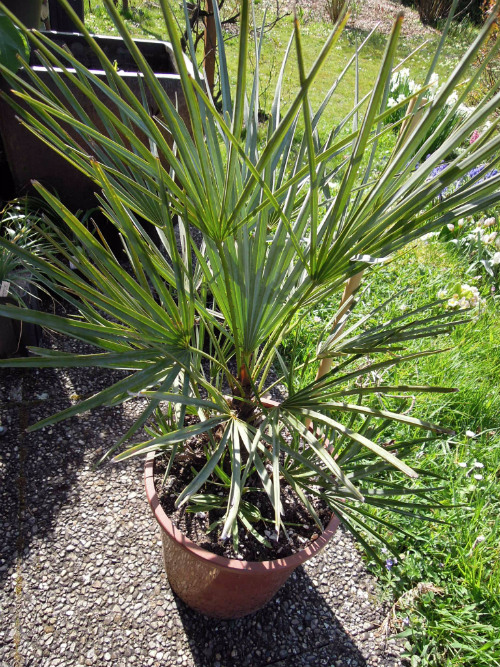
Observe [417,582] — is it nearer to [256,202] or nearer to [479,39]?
[256,202]

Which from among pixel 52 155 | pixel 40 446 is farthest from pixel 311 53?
pixel 40 446

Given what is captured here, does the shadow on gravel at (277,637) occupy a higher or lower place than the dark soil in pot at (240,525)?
lower

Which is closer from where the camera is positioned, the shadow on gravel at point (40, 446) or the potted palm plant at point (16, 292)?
the shadow on gravel at point (40, 446)

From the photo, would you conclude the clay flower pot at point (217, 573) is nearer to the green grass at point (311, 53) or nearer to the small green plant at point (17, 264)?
the small green plant at point (17, 264)

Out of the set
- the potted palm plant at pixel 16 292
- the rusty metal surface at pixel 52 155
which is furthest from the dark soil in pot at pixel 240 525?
the rusty metal surface at pixel 52 155

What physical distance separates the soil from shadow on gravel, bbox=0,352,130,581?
55 centimetres

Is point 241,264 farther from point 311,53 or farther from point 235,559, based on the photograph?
point 311,53

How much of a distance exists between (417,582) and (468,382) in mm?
903

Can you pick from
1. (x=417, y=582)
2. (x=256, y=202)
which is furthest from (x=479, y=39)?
(x=417, y=582)

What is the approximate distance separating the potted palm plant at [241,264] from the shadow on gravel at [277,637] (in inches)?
4.4

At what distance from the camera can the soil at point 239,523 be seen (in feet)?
4.53

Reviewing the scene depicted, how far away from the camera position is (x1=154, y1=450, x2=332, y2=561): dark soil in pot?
138 centimetres

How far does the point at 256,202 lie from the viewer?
1117 mm

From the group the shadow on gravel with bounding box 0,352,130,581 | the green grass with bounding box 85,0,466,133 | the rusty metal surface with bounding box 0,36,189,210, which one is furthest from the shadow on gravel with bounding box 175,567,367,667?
the green grass with bounding box 85,0,466,133
